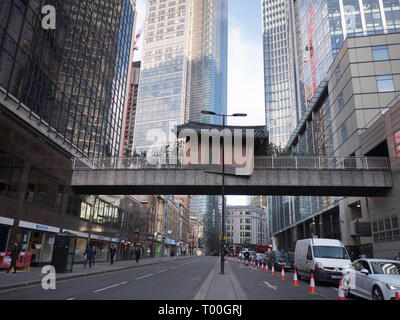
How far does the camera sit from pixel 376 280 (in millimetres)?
8953

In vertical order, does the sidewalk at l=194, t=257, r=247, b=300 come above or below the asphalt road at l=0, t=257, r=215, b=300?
above

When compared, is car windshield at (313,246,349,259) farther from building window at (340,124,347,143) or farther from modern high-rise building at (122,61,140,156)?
modern high-rise building at (122,61,140,156)

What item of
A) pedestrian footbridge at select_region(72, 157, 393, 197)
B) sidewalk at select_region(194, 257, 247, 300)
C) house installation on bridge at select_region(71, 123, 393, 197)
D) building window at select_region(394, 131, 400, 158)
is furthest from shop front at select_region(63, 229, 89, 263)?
building window at select_region(394, 131, 400, 158)

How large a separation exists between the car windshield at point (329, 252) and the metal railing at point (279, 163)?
31.3 ft

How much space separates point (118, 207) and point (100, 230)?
6.31 m

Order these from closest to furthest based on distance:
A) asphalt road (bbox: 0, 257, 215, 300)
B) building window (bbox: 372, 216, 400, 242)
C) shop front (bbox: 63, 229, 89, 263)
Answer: asphalt road (bbox: 0, 257, 215, 300) < building window (bbox: 372, 216, 400, 242) < shop front (bbox: 63, 229, 89, 263)

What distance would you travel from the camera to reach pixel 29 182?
2127cm

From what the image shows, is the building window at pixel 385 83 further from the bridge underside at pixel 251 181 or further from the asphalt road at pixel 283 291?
the asphalt road at pixel 283 291

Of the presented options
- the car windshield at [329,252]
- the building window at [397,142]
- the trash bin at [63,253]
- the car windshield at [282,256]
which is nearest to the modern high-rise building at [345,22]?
the building window at [397,142]

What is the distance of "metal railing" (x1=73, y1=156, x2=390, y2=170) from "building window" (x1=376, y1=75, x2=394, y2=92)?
11163 millimetres

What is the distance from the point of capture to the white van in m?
14.3

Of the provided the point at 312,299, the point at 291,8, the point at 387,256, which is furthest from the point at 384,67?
the point at 291,8

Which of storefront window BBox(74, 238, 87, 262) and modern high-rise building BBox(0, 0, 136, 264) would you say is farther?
storefront window BBox(74, 238, 87, 262)
